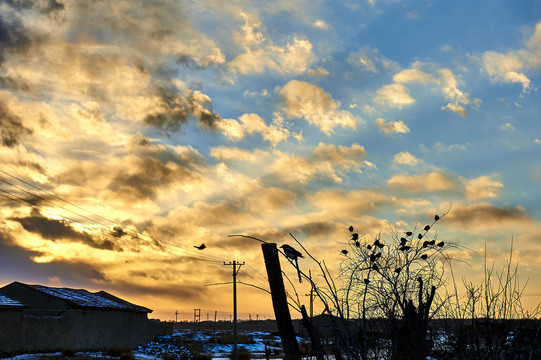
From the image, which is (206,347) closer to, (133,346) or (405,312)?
(133,346)

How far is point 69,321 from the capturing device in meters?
35.2

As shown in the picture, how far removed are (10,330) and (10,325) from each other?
0.99ft

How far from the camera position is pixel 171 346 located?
142ft

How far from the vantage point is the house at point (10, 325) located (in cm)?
2962

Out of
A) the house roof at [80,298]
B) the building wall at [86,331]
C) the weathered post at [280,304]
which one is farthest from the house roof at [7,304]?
the weathered post at [280,304]

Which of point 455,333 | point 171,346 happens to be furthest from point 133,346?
point 455,333

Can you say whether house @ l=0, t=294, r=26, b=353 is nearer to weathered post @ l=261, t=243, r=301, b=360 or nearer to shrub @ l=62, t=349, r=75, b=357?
shrub @ l=62, t=349, r=75, b=357

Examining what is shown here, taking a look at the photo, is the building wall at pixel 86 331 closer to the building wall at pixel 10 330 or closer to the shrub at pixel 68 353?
the building wall at pixel 10 330

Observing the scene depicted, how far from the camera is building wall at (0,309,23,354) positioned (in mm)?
29539

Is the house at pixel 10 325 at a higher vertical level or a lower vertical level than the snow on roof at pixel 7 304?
lower

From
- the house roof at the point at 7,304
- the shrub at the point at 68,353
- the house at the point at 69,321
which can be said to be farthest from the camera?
the house at the point at 69,321

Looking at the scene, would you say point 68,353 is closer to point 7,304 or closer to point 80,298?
point 7,304

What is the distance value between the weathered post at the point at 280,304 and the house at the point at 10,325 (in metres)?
30.4

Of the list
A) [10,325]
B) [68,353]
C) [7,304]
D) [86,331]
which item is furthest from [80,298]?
[7,304]
